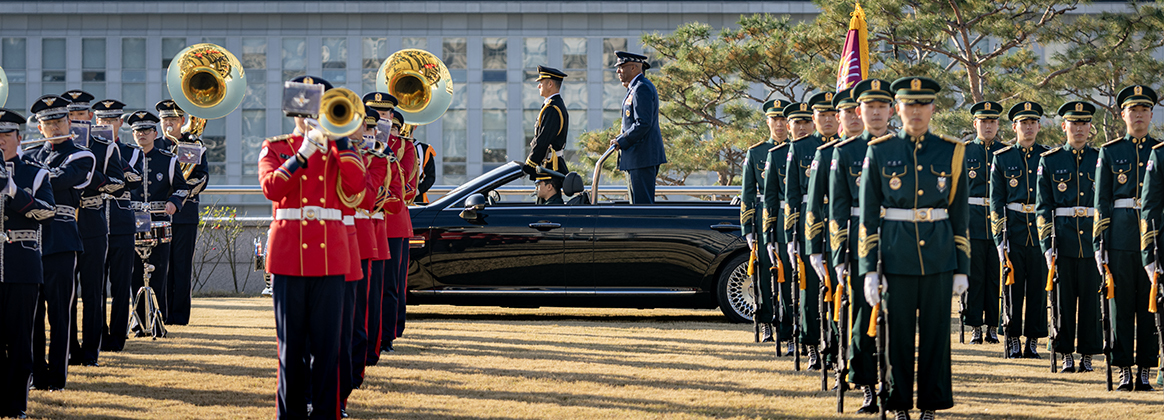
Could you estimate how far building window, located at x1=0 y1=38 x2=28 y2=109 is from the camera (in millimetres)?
44188

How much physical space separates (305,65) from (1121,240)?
39620 mm

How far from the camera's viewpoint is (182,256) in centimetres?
1072

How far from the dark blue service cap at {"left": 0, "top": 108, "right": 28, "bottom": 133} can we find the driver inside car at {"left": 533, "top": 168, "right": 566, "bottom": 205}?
530 centimetres

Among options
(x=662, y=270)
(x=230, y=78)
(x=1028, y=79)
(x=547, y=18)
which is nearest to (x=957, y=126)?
(x=1028, y=79)

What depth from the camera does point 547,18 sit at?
44.2 meters

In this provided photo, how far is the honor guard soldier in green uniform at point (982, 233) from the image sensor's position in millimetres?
9312

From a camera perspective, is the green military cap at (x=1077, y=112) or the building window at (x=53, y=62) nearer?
the green military cap at (x=1077, y=112)

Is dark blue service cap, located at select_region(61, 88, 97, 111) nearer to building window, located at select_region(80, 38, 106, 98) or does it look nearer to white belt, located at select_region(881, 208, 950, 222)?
white belt, located at select_region(881, 208, 950, 222)

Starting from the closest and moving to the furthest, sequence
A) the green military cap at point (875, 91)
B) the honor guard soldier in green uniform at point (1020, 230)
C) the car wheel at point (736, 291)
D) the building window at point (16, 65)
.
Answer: the green military cap at point (875, 91), the honor guard soldier in green uniform at point (1020, 230), the car wheel at point (736, 291), the building window at point (16, 65)

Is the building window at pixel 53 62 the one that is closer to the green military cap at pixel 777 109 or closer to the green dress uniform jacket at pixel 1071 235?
the green military cap at pixel 777 109

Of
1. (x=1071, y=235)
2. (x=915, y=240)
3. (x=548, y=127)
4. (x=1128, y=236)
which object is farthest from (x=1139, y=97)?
(x=548, y=127)

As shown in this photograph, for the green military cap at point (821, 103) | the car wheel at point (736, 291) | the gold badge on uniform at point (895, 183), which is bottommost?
the car wheel at point (736, 291)

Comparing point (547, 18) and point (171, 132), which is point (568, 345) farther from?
point (547, 18)

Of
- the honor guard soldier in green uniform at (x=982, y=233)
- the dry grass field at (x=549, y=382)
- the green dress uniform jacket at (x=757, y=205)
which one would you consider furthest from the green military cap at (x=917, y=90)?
the honor guard soldier in green uniform at (x=982, y=233)
